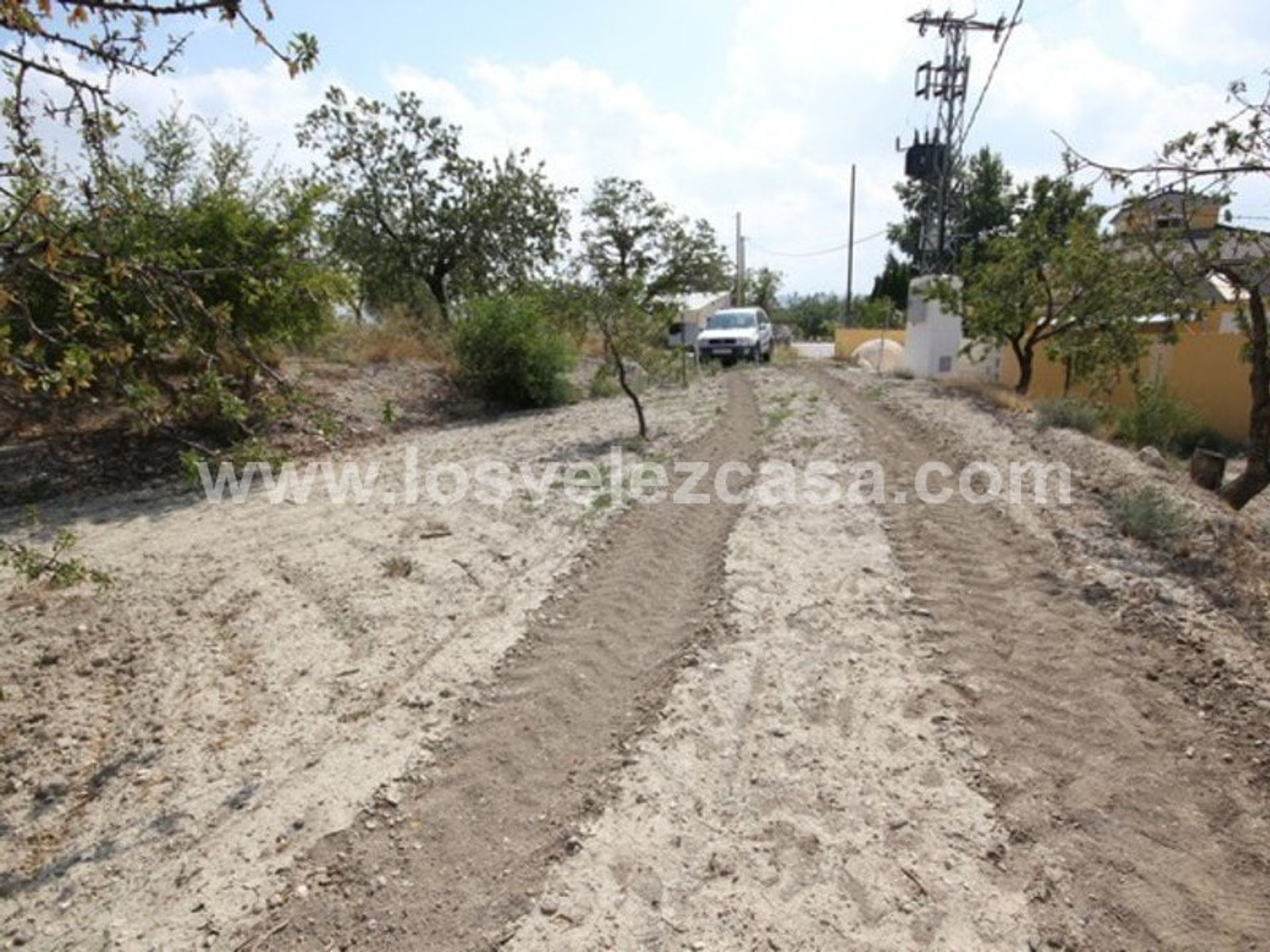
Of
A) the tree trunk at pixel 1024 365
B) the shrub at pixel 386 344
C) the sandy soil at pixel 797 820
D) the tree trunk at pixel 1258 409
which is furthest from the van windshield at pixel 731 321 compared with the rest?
the sandy soil at pixel 797 820

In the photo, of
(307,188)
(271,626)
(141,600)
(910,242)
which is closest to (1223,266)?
(271,626)

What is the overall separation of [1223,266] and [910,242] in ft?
135

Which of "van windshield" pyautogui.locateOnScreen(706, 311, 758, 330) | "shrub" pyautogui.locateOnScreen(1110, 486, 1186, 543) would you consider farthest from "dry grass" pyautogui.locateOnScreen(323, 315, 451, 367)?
"shrub" pyautogui.locateOnScreen(1110, 486, 1186, 543)

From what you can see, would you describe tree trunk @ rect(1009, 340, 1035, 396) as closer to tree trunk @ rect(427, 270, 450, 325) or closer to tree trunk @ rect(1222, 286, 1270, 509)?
tree trunk @ rect(1222, 286, 1270, 509)

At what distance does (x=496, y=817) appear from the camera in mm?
2881

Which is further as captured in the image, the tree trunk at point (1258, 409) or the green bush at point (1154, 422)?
the green bush at point (1154, 422)

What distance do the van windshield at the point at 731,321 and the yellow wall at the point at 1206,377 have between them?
1074 cm

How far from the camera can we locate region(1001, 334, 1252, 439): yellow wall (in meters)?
13.9

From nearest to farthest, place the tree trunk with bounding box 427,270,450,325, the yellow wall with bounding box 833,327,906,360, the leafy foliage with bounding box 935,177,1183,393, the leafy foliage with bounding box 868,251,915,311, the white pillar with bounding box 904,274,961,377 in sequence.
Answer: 1. the leafy foliage with bounding box 935,177,1183,393
2. the white pillar with bounding box 904,274,961,377
3. the tree trunk with bounding box 427,270,450,325
4. the yellow wall with bounding box 833,327,906,360
5. the leafy foliage with bounding box 868,251,915,311

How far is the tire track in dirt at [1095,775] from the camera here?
2387 millimetres

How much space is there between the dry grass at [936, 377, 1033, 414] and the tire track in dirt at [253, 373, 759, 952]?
9201 millimetres

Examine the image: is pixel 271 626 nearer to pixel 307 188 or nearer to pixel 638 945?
pixel 638 945

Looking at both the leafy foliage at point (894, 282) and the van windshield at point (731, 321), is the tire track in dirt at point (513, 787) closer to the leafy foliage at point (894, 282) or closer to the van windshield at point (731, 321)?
the van windshield at point (731, 321)

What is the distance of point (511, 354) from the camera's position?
14219mm
